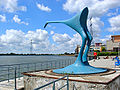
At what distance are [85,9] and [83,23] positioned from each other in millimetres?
1023

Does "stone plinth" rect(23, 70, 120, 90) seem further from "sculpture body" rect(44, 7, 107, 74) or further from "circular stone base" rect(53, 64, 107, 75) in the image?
"sculpture body" rect(44, 7, 107, 74)

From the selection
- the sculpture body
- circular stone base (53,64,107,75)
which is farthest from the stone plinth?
the sculpture body

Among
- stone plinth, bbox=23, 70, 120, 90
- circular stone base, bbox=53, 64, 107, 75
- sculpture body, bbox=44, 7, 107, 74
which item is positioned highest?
sculpture body, bbox=44, 7, 107, 74

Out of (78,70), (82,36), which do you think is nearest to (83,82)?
(78,70)

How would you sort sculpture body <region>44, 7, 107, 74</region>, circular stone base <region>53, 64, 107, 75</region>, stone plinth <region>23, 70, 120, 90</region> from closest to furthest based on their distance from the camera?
stone plinth <region>23, 70, 120, 90</region>
circular stone base <region>53, 64, 107, 75</region>
sculpture body <region>44, 7, 107, 74</region>

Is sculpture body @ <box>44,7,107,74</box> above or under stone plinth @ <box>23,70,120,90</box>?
above

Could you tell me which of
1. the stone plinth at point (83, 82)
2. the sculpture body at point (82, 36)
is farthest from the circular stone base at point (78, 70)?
the stone plinth at point (83, 82)

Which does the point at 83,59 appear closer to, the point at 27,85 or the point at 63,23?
the point at 63,23

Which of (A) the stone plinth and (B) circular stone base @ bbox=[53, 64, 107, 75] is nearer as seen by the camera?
(A) the stone plinth

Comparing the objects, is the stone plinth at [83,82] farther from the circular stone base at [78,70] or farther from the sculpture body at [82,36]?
the sculpture body at [82,36]

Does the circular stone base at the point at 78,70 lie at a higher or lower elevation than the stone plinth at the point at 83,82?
higher

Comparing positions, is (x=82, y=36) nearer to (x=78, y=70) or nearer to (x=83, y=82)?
(x=78, y=70)

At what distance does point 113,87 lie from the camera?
7.35 m

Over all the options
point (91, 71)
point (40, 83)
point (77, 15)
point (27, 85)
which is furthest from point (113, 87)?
point (77, 15)
